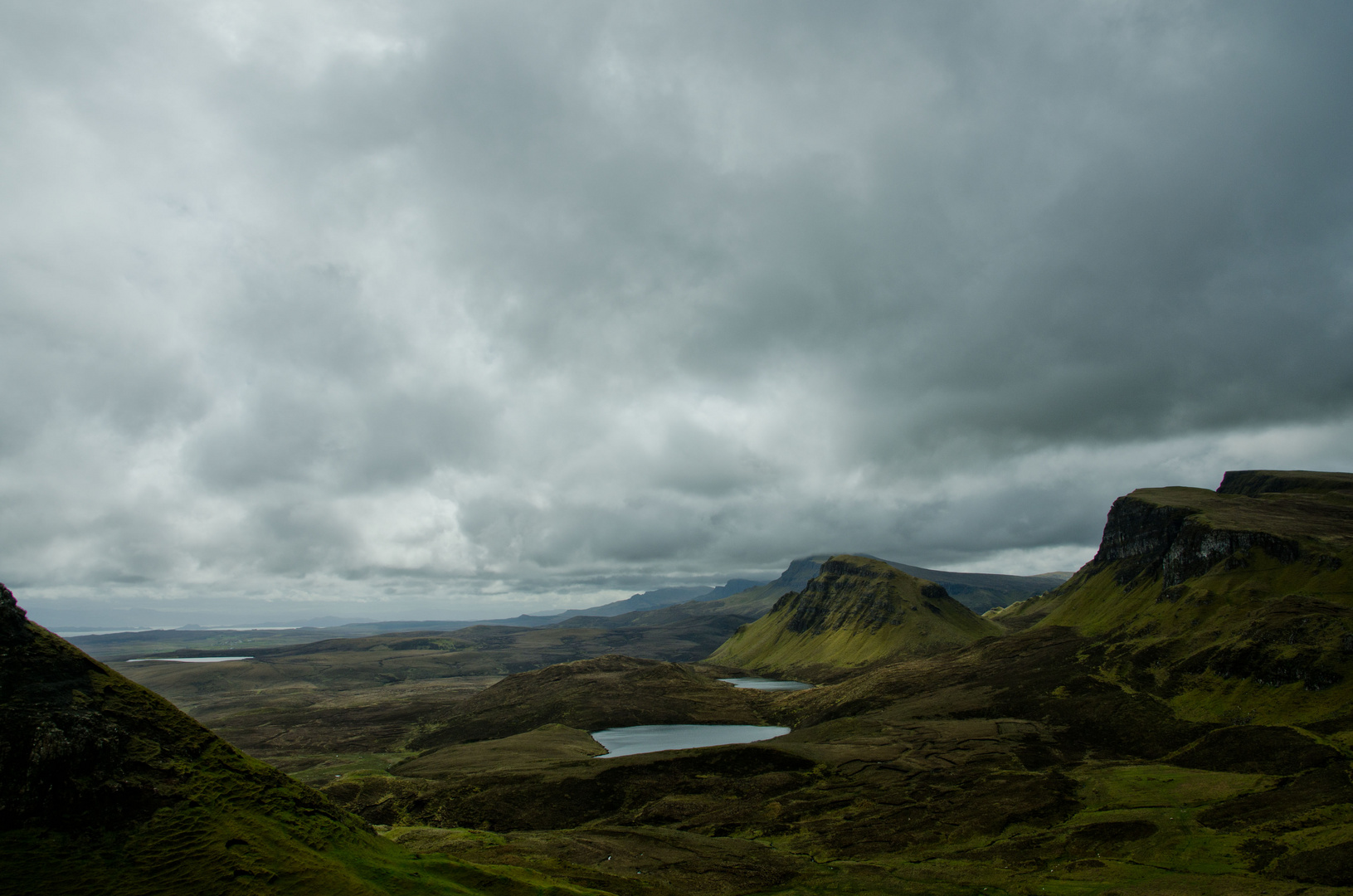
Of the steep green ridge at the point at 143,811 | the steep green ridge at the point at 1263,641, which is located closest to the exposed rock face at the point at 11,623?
the steep green ridge at the point at 143,811

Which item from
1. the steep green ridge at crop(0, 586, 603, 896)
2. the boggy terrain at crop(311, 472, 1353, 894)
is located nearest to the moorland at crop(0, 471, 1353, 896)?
the steep green ridge at crop(0, 586, 603, 896)

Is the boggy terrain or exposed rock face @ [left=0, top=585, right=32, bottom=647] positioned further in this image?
the boggy terrain

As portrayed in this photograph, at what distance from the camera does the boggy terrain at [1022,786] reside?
226 feet

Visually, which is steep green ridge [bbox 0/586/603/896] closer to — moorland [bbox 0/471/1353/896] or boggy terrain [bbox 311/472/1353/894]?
moorland [bbox 0/471/1353/896]

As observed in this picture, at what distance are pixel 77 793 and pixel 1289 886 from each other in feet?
309

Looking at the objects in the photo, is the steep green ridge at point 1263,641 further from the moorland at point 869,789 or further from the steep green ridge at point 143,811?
the steep green ridge at point 143,811

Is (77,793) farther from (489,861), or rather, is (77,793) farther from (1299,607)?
(1299,607)

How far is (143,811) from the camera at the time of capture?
4428 cm

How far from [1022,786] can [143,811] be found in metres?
113

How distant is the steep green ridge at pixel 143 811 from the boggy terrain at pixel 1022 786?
24.7 m

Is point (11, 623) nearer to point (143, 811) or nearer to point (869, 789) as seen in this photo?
point (143, 811)

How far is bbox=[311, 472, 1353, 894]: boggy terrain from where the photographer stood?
68.9 m

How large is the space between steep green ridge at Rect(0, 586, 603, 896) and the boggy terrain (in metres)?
24.7

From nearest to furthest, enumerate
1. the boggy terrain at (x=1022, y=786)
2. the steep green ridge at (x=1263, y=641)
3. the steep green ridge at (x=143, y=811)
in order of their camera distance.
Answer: the steep green ridge at (x=143, y=811), the boggy terrain at (x=1022, y=786), the steep green ridge at (x=1263, y=641)
